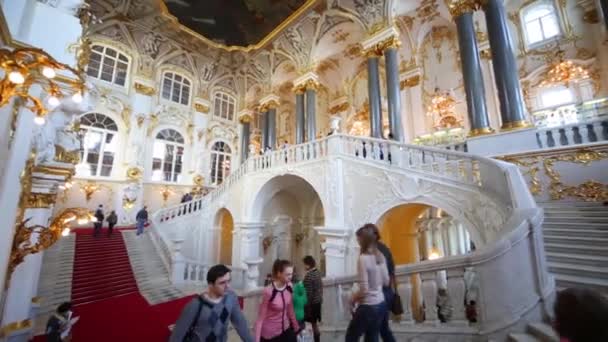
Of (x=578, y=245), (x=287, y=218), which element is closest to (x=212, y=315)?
(x=578, y=245)

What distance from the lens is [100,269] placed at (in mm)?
7488

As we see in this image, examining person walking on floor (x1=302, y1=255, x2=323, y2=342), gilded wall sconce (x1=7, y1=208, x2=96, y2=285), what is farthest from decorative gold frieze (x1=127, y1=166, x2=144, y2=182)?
person walking on floor (x1=302, y1=255, x2=323, y2=342)

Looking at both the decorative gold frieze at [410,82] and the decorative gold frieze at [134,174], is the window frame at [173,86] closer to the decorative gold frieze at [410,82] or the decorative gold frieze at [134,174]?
the decorative gold frieze at [134,174]

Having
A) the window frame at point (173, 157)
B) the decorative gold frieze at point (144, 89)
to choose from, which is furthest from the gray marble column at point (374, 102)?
the decorative gold frieze at point (144, 89)

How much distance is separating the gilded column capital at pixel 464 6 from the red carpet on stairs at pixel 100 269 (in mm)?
12750

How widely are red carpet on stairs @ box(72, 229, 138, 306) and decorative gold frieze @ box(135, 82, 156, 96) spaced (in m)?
8.06

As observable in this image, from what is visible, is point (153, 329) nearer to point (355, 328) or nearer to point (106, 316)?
point (106, 316)

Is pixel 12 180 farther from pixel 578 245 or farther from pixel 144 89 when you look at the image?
pixel 144 89

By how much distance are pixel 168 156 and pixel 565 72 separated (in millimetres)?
18313

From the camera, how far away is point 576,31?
30.6 ft

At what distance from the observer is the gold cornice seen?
1208 centimetres

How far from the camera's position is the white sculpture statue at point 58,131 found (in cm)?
340

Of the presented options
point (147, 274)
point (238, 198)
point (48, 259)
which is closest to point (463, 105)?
point (238, 198)

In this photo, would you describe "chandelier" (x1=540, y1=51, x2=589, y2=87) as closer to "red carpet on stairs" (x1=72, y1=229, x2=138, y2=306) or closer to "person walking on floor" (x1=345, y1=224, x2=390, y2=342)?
"person walking on floor" (x1=345, y1=224, x2=390, y2=342)
